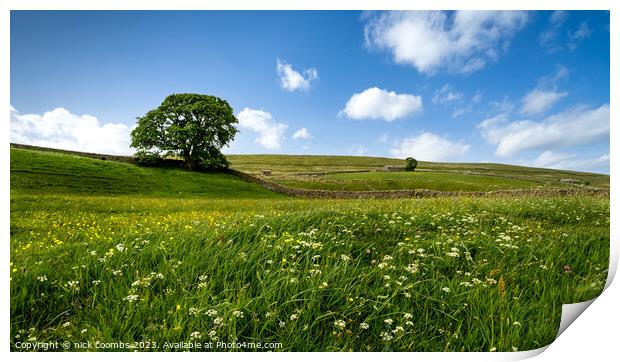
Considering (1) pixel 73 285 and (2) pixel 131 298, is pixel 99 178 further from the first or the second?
(2) pixel 131 298

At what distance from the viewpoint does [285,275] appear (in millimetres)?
3404

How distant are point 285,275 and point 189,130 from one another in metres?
3.34

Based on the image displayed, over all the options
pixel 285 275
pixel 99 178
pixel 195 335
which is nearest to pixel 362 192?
pixel 99 178

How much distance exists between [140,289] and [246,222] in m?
1.49

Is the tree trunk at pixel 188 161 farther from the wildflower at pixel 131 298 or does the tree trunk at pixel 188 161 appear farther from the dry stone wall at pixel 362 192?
the wildflower at pixel 131 298

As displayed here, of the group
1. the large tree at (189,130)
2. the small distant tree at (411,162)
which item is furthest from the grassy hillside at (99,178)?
the small distant tree at (411,162)

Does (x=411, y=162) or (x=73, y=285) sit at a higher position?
(x=411, y=162)

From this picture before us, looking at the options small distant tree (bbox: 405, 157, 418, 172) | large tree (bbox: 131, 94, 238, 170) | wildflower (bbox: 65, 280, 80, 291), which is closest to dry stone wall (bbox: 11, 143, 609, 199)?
large tree (bbox: 131, 94, 238, 170)

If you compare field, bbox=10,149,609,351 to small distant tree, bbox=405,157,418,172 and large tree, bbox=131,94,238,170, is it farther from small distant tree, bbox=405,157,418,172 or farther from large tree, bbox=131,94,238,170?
small distant tree, bbox=405,157,418,172

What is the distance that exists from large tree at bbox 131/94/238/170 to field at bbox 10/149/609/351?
1.02 metres

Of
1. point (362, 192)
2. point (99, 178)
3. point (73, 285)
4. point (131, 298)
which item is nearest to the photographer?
point (131, 298)

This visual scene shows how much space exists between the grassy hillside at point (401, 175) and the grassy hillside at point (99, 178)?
713 millimetres
